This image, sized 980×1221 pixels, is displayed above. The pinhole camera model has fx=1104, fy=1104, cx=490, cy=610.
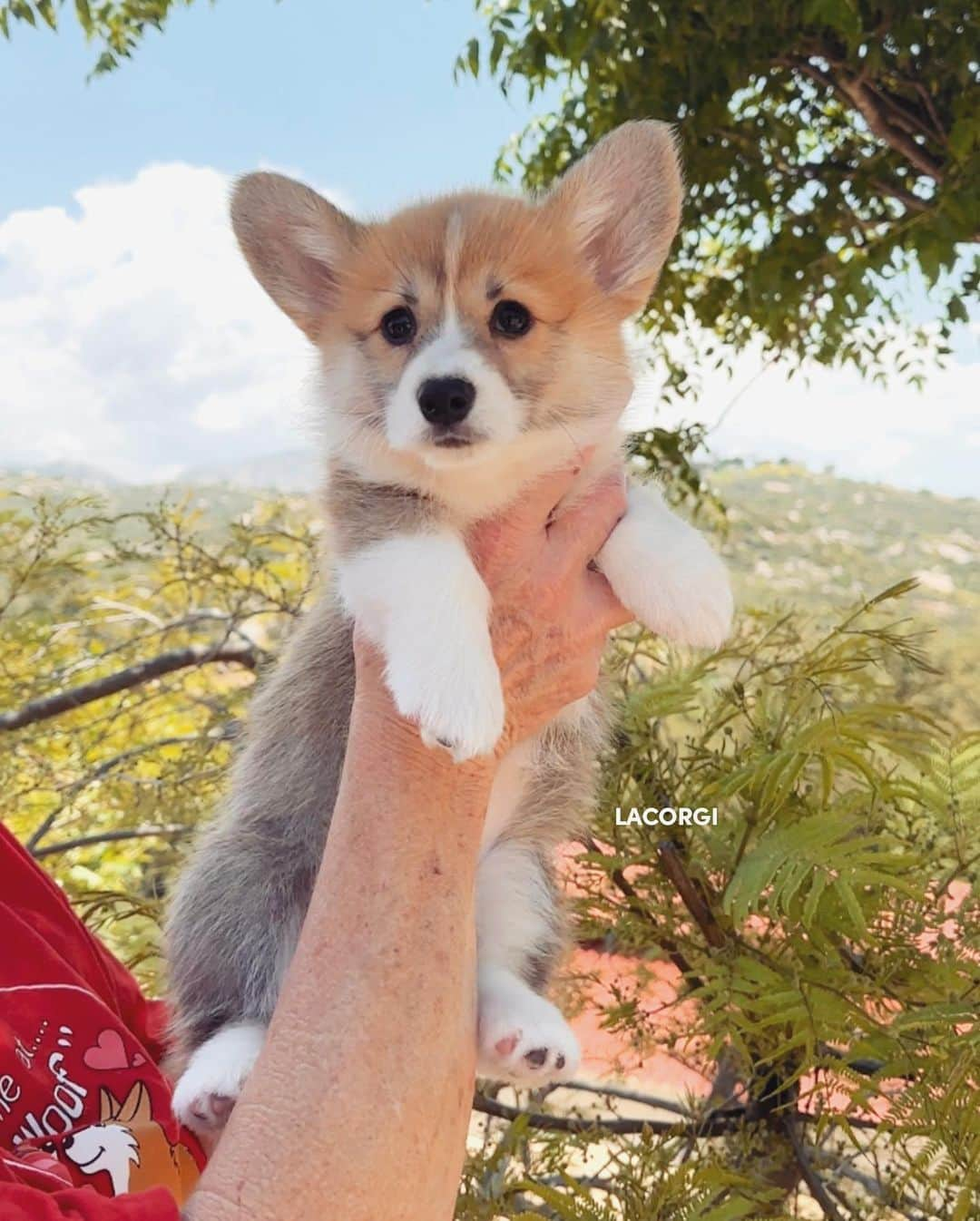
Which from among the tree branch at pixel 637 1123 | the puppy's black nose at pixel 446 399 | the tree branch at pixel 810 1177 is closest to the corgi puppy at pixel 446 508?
the puppy's black nose at pixel 446 399

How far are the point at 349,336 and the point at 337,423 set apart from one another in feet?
0.52

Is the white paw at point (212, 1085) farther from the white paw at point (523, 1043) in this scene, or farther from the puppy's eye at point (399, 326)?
the puppy's eye at point (399, 326)

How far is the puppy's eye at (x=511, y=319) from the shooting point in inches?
71.8

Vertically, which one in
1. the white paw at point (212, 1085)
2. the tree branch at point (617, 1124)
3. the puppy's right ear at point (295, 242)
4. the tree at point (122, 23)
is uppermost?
the tree at point (122, 23)

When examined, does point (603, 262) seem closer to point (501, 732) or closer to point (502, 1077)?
point (501, 732)

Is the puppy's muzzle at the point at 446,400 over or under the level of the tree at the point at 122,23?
under

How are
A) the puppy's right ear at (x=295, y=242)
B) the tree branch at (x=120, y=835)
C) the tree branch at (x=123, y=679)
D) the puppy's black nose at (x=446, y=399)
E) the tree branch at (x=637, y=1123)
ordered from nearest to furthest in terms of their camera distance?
the puppy's black nose at (x=446, y=399), the puppy's right ear at (x=295, y=242), the tree branch at (x=637, y=1123), the tree branch at (x=120, y=835), the tree branch at (x=123, y=679)

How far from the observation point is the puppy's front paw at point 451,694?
1.42 meters

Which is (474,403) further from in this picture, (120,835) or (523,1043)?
(120,835)

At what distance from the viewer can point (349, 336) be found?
1.96 m

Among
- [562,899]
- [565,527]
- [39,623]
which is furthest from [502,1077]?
[39,623]

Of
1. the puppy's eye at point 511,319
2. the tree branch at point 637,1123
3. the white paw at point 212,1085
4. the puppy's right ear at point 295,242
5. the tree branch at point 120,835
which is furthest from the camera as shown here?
the tree branch at point 120,835

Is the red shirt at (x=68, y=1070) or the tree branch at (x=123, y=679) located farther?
the tree branch at (x=123, y=679)

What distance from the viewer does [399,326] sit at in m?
1.88
